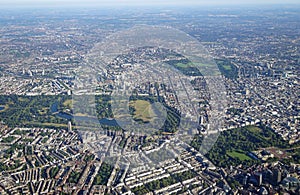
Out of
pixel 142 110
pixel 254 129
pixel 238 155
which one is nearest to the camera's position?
pixel 238 155

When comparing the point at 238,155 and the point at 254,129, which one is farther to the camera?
the point at 254,129

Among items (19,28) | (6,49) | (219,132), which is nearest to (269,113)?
(219,132)

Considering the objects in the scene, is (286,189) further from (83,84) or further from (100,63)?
(100,63)

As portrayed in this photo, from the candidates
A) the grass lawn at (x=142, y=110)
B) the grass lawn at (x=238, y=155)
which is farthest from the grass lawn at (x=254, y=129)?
the grass lawn at (x=142, y=110)

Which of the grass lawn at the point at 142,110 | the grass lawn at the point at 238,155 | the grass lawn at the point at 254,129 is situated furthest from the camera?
the grass lawn at the point at 142,110

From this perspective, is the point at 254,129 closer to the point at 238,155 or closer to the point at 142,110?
the point at 238,155

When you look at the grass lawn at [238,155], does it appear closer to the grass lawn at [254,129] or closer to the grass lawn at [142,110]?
the grass lawn at [254,129]

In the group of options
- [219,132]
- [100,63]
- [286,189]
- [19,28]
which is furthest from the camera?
[19,28]

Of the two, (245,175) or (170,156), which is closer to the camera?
(245,175)

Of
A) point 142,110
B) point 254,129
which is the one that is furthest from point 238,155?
point 142,110
